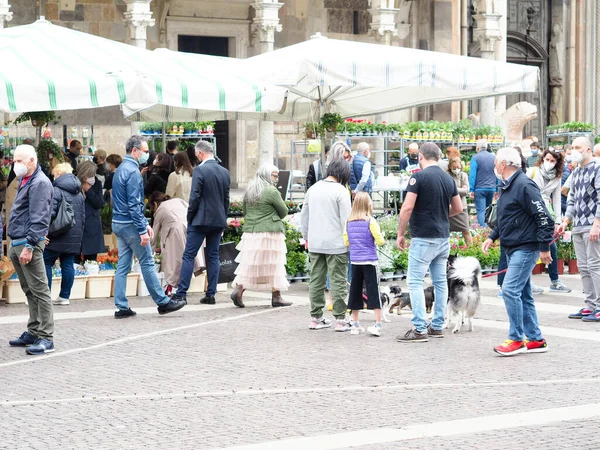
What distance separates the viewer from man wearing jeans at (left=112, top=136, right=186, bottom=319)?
11.8m

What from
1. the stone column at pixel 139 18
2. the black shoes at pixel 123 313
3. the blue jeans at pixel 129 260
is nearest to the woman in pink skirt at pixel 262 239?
the blue jeans at pixel 129 260

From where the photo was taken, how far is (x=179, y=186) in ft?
47.0

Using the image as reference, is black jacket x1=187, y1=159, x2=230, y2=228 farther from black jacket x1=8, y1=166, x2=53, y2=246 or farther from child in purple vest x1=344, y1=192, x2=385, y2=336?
black jacket x1=8, y1=166, x2=53, y2=246

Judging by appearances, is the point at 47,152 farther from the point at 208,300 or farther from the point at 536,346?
the point at 536,346

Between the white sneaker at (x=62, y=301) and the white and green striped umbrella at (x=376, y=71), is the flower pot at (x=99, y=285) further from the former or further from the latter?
the white and green striped umbrella at (x=376, y=71)

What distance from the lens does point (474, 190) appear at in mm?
21172

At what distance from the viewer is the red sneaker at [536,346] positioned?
998 centimetres

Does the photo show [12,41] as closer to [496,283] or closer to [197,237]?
[197,237]

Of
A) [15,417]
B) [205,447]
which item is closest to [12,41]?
[15,417]

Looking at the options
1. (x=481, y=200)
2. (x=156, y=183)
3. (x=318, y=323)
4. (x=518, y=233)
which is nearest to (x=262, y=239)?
(x=318, y=323)

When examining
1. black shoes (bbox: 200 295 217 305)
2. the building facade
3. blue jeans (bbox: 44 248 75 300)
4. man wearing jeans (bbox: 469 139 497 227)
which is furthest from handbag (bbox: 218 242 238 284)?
the building facade

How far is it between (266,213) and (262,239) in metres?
0.28

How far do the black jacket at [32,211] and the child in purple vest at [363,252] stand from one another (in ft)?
9.13

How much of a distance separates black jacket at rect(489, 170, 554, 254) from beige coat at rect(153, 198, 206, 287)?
4645 millimetres
